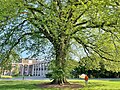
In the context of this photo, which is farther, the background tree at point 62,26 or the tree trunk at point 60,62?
the tree trunk at point 60,62

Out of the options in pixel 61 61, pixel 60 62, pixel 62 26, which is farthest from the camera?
pixel 61 61

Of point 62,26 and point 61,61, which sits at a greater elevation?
point 62,26

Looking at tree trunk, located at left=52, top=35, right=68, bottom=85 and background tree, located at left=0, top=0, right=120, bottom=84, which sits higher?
background tree, located at left=0, top=0, right=120, bottom=84

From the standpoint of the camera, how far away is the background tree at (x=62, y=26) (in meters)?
18.7

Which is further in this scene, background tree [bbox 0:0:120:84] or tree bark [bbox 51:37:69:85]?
tree bark [bbox 51:37:69:85]

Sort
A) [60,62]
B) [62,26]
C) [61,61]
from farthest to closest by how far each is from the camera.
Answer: [61,61] < [60,62] < [62,26]

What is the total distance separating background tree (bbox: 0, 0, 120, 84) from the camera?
1869 centimetres

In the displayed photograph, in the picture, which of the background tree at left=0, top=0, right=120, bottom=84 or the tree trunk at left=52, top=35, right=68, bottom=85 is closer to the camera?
the background tree at left=0, top=0, right=120, bottom=84

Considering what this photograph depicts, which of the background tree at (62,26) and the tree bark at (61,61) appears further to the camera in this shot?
the tree bark at (61,61)

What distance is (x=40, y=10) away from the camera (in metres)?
21.5

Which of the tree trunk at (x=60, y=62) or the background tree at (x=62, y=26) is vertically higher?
the background tree at (x=62, y=26)

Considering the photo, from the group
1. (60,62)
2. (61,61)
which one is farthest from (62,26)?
(61,61)

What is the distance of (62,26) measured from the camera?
19.0 meters

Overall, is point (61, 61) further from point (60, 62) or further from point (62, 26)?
point (62, 26)
